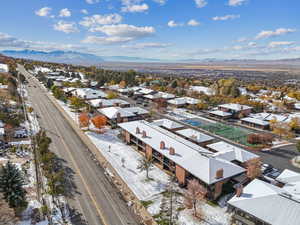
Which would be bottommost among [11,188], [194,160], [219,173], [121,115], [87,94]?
[219,173]

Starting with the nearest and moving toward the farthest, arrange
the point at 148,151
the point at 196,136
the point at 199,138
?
the point at 148,151, the point at 199,138, the point at 196,136

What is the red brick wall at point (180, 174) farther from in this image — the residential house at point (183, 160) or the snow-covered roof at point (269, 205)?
the snow-covered roof at point (269, 205)

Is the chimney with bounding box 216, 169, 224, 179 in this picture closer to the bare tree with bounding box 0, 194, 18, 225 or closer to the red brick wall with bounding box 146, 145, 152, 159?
the red brick wall with bounding box 146, 145, 152, 159

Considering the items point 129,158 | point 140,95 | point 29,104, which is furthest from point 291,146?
point 29,104

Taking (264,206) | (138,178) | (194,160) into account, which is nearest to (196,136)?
(194,160)

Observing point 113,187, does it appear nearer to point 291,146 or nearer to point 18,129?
point 18,129

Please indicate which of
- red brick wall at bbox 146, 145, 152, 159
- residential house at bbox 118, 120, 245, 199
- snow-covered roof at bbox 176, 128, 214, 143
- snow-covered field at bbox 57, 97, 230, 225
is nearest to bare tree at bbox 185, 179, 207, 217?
snow-covered field at bbox 57, 97, 230, 225

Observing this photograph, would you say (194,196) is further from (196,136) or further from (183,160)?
(196,136)
